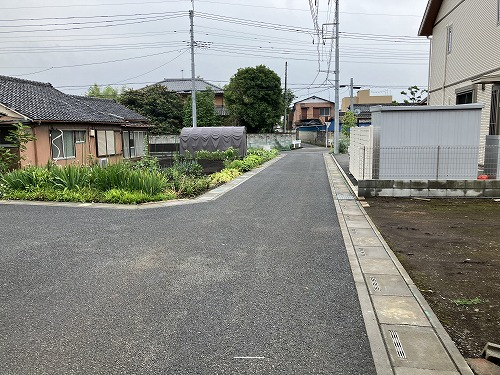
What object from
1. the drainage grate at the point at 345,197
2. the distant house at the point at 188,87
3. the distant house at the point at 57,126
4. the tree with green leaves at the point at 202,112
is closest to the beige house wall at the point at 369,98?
the distant house at the point at 188,87

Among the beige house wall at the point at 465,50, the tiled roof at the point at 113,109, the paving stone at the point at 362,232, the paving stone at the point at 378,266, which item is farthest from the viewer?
the tiled roof at the point at 113,109

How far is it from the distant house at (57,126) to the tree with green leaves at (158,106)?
1719 centimetres


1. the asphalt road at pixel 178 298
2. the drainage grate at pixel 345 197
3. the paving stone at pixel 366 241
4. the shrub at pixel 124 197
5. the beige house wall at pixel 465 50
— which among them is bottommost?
the asphalt road at pixel 178 298

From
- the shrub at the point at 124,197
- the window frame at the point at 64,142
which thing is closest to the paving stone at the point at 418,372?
the shrub at the point at 124,197

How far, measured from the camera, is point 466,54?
1698 cm

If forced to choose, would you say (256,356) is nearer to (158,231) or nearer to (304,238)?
(304,238)

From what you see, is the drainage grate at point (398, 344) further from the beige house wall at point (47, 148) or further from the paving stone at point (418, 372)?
the beige house wall at point (47, 148)

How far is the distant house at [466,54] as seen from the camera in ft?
47.4

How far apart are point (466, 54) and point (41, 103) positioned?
63.7 ft

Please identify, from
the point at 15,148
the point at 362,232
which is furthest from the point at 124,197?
the point at 15,148

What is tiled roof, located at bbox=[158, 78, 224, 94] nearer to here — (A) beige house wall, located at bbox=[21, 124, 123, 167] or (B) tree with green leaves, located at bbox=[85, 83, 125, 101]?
(B) tree with green leaves, located at bbox=[85, 83, 125, 101]

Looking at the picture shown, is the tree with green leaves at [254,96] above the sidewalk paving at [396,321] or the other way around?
above

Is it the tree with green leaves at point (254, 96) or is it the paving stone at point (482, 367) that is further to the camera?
the tree with green leaves at point (254, 96)

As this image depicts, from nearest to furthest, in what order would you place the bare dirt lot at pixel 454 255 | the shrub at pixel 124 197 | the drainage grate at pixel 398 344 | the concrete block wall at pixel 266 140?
1. the drainage grate at pixel 398 344
2. the bare dirt lot at pixel 454 255
3. the shrub at pixel 124 197
4. the concrete block wall at pixel 266 140
